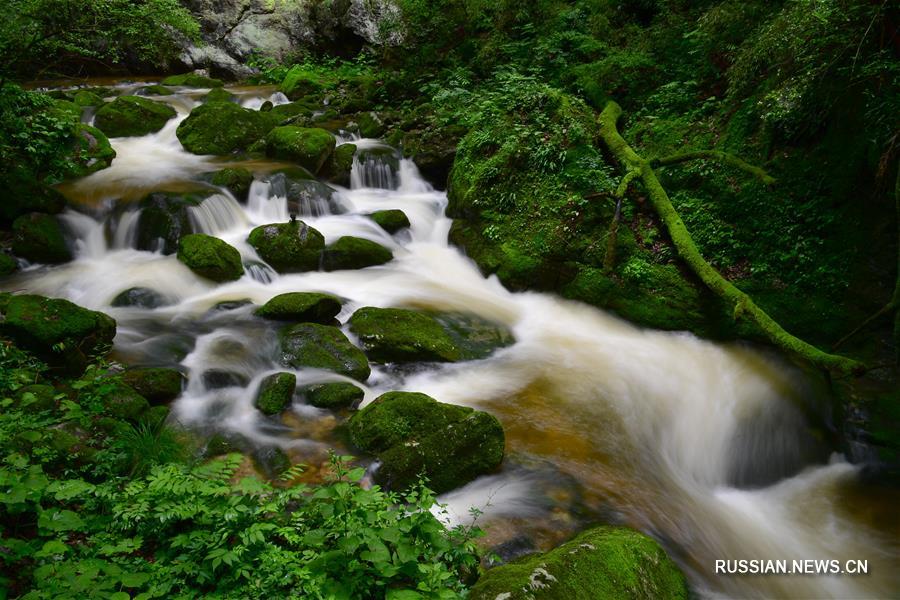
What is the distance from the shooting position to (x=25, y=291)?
7488 millimetres

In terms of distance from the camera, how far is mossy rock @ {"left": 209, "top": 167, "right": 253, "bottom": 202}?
413 inches

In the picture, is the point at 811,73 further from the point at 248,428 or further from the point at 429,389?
the point at 248,428

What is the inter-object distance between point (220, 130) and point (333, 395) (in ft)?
32.1

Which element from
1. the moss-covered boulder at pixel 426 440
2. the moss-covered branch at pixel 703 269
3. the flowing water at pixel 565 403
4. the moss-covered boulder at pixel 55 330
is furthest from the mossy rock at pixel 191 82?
the moss-covered boulder at pixel 426 440

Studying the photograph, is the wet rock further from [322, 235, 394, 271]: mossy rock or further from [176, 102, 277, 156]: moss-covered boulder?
[176, 102, 277, 156]: moss-covered boulder

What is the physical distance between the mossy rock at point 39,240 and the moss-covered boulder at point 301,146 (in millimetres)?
4834

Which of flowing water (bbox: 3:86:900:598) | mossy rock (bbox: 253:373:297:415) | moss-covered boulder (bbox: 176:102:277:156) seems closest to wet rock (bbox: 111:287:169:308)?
flowing water (bbox: 3:86:900:598)

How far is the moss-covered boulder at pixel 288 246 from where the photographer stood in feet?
29.4

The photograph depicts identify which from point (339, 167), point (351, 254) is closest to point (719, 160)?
point (351, 254)

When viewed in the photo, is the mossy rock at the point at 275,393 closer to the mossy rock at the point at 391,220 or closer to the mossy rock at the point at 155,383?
the mossy rock at the point at 155,383

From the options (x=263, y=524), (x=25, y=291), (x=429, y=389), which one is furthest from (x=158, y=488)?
(x=25, y=291)

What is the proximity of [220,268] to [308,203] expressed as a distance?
10.5ft

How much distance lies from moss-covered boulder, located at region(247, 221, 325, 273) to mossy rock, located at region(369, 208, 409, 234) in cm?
174

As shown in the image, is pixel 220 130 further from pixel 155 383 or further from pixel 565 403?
pixel 565 403
